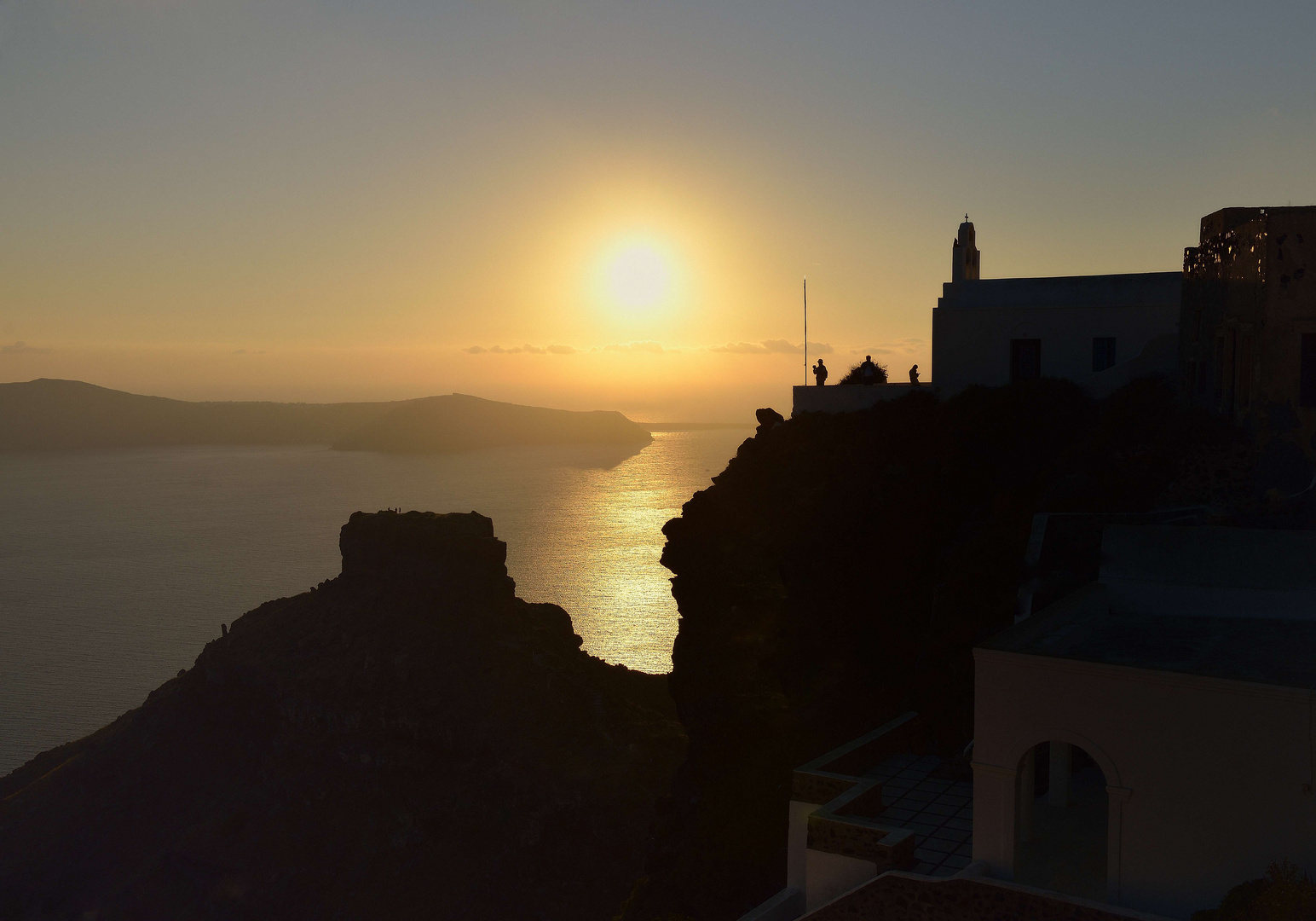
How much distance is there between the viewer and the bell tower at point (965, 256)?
3092 centimetres

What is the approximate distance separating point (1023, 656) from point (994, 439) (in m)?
14.9

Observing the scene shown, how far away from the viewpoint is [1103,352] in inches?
1078

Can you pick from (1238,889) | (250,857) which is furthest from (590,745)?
(1238,889)

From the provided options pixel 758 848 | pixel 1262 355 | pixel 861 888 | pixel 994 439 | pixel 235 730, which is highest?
pixel 1262 355

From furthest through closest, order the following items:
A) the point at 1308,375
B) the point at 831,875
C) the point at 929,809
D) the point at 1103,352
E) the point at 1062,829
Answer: the point at 1103,352 → the point at 1308,375 → the point at 929,809 → the point at 831,875 → the point at 1062,829

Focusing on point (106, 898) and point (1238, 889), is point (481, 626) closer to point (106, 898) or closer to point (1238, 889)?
point (106, 898)

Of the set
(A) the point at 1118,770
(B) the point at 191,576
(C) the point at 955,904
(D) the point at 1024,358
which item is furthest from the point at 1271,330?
(B) the point at 191,576

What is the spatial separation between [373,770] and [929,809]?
2099 inches

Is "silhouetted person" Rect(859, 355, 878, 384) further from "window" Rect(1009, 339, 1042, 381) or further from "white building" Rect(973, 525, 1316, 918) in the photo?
"white building" Rect(973, 525, 1316, 918)

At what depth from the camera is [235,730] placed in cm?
6950

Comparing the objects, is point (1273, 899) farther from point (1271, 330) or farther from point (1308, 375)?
point (1271, 330)

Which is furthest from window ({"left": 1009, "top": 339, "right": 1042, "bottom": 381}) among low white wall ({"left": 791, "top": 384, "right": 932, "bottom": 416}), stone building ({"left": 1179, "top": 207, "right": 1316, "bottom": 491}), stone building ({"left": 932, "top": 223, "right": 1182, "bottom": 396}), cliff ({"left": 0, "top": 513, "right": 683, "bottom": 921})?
cliff ({"left": 0, "top": 513, "right": 683, "bottom": 921})

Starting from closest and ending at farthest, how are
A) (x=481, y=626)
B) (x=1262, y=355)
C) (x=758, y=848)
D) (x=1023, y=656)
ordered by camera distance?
(x=1023, y=656) → (x=1262, y=355) → (x=758, y=848) → (x=481, y=626)

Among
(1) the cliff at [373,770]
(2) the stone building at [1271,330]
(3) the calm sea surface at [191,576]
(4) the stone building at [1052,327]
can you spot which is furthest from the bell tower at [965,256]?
(3) the calm sea surface at [191,576]
